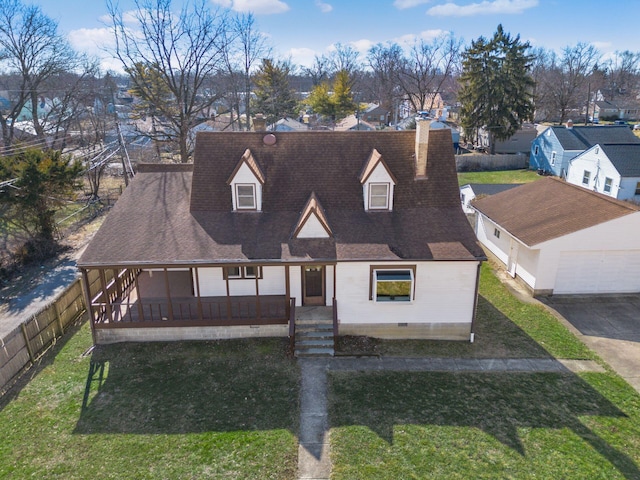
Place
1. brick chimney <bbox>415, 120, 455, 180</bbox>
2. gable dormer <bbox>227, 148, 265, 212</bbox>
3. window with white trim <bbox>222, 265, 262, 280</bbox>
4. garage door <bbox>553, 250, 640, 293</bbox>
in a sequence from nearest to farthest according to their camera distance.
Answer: gable dormer <bbox>227, 148, 265, 212</bbox>, window with white trim <bbox>222, 265, 262, 280</bbox>, brick chimney <bbox>415, 120, 455, 180</bbox>, garage door <bbox>553, 250, 640, 293</bbox>

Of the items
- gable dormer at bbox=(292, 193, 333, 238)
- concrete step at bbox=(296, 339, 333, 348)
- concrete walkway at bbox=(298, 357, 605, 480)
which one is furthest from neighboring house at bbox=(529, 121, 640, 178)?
concrete step at bbox=(296, 339, 333, 348)

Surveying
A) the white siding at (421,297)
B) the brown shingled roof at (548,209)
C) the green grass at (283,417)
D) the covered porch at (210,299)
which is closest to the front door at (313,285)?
the covered porch at (210,299)

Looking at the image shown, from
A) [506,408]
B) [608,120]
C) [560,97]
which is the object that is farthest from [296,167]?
[608,120]

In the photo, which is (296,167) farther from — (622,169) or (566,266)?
(622,169)

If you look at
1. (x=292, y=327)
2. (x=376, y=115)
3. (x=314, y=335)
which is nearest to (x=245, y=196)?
(x=292, y=327)

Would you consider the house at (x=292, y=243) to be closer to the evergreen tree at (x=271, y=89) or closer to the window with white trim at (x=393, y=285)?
the window with white trim at (x=393, y=285)

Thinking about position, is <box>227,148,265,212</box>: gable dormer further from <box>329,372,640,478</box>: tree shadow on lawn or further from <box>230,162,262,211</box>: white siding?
<box>329,372,640,478</box>: tree shadow on lawn

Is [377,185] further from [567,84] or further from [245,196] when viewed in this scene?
[567,84]
